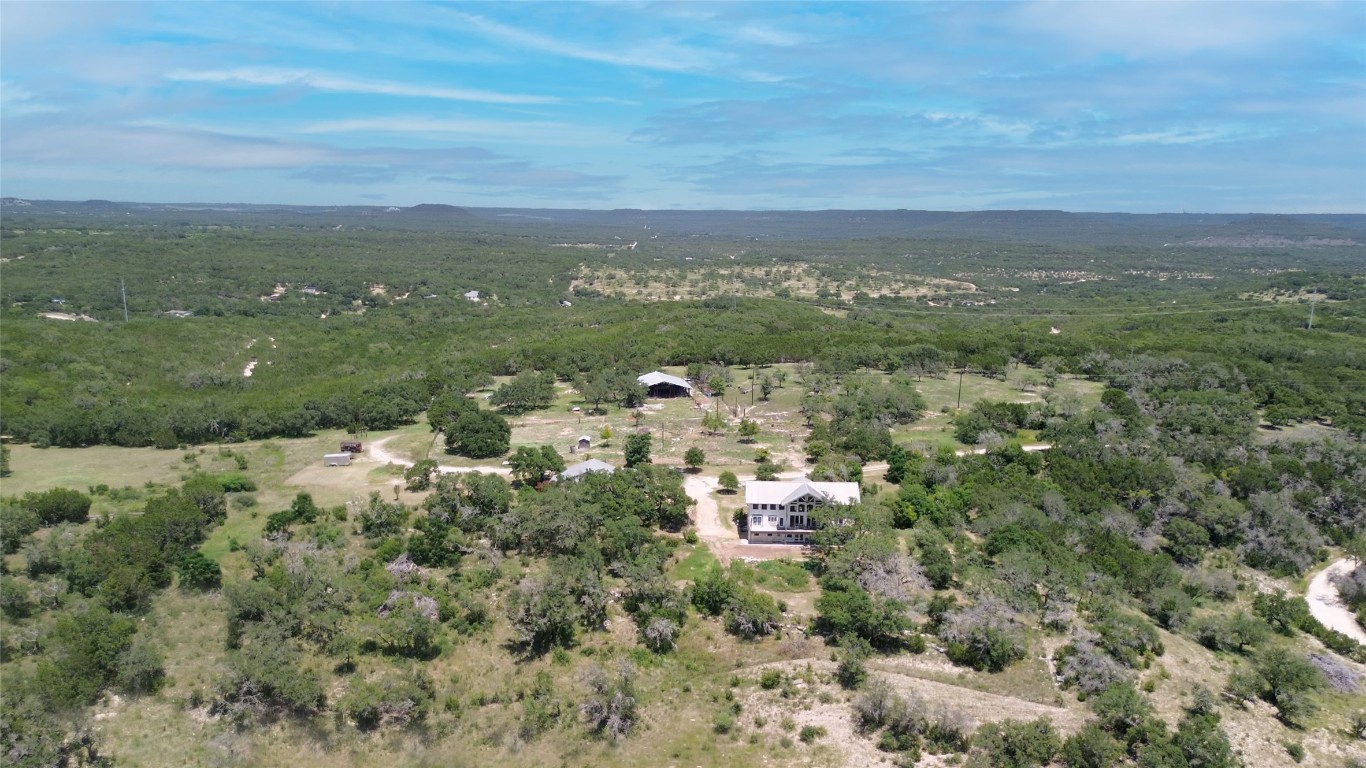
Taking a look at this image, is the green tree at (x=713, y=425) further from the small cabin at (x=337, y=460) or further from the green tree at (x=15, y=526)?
the green tree at (x=15, y=526)

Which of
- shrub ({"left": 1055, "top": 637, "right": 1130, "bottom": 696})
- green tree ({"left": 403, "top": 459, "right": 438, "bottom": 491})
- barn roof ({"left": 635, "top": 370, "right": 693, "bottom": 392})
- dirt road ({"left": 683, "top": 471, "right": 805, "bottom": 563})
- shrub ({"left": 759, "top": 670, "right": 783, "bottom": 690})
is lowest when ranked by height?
shrub ({"left": 759, "top": 670, "right": 783, "bottom": 690})

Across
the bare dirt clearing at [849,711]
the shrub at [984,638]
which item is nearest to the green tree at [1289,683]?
the bare dirt clearing at [849,711]

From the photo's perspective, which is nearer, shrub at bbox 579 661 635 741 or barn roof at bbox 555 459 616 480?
shrub at bbox 579 661 635 741

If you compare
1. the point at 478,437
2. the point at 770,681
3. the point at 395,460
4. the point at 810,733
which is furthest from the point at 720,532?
the point at 395,460

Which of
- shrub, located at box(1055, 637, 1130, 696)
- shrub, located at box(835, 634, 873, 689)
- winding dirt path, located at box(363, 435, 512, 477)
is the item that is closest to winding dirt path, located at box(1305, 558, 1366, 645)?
shrub, located at box(1055, 637, 1130, 696)

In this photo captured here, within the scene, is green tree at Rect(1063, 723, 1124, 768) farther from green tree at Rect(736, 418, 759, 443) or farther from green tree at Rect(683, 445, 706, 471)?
green tree at Rect(736, 418, 759, 443)

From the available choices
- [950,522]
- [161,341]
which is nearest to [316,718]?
[950,522]

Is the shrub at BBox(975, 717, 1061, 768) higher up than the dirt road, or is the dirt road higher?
the dirt road

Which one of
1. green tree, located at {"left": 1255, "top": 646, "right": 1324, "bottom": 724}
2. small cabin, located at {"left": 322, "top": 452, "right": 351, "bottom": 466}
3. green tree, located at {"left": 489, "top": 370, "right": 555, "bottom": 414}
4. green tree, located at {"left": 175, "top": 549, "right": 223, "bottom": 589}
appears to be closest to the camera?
green tree, located at {"left": 1255, "top": 646, "right": 1324, "bottom": 724}
